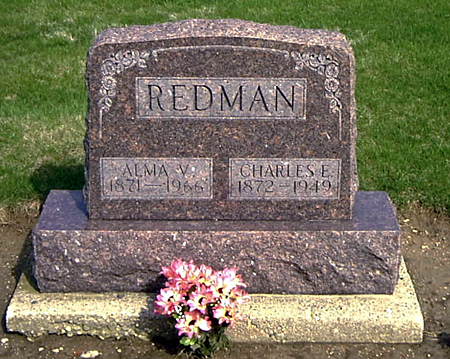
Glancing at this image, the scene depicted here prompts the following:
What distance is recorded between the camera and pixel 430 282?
5035mm

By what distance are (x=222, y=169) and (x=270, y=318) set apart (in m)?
0.86

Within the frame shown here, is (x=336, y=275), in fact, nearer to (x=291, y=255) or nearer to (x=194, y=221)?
(x=291, y=255)

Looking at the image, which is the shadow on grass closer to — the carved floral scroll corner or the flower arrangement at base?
the carved floral scroll corner

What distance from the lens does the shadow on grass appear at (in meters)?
6.00

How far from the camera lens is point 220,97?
4387 mm

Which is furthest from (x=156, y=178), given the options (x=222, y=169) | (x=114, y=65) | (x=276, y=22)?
(x=276, y=22)

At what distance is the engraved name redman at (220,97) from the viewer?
4359mm

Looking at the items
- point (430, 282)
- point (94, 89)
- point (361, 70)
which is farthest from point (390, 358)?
point (361, 70)

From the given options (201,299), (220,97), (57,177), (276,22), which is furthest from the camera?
(276,22)

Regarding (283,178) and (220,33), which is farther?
(283,178)

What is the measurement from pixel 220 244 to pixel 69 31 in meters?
5.76

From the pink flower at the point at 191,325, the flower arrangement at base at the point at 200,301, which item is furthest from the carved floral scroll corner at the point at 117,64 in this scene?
the pink flower at the point at 191,325

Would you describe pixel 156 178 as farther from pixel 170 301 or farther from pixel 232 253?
pixel 170 301

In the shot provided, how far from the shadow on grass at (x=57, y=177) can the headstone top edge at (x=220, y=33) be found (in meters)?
1.81
